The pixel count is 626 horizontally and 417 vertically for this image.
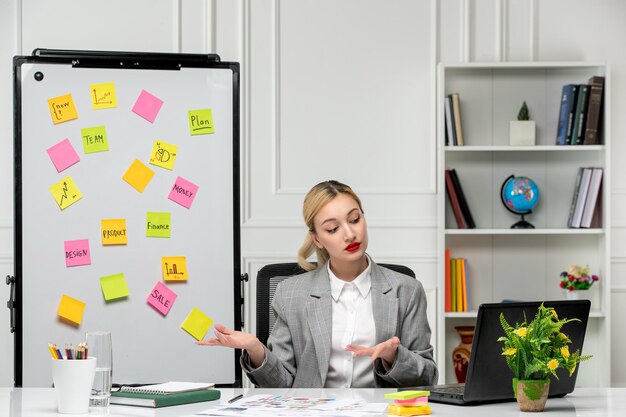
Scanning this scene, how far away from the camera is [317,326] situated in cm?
239

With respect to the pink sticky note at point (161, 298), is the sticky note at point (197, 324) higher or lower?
lower

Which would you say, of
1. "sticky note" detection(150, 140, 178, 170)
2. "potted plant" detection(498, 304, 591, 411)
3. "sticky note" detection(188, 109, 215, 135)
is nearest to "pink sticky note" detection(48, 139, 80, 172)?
"sticky note" detection(150, 140, 178, 170)

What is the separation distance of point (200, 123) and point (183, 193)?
273mm

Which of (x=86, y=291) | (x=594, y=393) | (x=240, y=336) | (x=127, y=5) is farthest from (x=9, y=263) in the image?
(x=594, y=393)

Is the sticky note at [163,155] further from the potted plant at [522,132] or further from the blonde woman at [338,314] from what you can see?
the potted plant at [522,132]

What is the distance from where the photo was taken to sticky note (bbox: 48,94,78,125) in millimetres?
3285

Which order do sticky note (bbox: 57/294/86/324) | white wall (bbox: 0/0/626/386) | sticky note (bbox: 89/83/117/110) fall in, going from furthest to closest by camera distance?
white wall (bbox: 0/0/626/386) → sticky note (bbox: 89/83/117/110) → sticky note (bbox: 57/294/86/324)

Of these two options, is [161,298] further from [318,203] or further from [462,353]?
[462,353]

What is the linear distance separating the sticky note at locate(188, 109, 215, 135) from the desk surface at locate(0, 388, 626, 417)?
1416mm

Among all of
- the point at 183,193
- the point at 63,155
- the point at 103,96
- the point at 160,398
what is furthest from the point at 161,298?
the point at 160,398

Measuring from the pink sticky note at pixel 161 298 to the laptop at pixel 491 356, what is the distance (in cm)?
152

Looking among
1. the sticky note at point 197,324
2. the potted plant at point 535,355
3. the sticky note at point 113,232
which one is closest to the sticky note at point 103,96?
the sticky note at point 113,232

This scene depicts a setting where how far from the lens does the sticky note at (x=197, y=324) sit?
10.8ft

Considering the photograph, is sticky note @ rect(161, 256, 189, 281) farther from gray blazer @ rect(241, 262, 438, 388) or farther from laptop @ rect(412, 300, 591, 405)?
laptop @ rect(412, 300, 591, 405)
